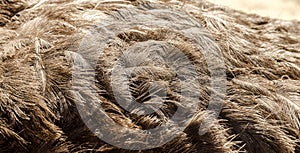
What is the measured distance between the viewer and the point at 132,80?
3627 millimetres

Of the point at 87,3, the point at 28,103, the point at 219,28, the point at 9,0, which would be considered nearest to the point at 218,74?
the point at 219,28

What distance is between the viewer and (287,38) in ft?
14.9

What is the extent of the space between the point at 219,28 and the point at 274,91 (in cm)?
63

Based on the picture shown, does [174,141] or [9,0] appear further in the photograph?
[9,0]

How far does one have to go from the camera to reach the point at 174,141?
11.8 feet

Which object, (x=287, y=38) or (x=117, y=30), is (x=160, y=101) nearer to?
(x=117, y=30)

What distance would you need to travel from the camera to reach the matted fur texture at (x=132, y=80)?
346 cm

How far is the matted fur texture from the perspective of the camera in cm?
346

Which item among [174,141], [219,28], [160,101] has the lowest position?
[174,141]

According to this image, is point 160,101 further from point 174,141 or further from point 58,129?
point 58,129

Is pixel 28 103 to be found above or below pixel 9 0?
below

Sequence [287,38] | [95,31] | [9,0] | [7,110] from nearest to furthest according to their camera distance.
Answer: [7,110] → [95,31] → [9,0] → [287,38]

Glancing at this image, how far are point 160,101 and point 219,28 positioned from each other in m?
0.90

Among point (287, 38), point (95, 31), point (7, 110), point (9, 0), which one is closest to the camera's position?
point (7, 110)
